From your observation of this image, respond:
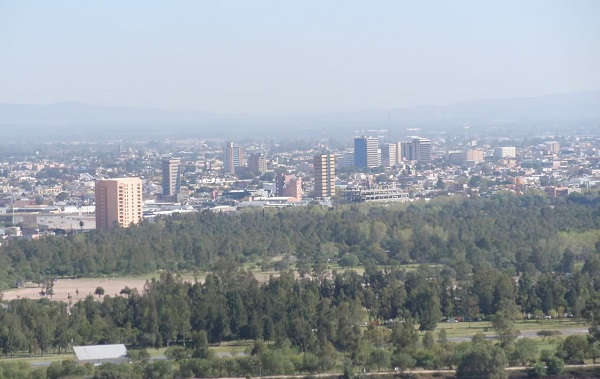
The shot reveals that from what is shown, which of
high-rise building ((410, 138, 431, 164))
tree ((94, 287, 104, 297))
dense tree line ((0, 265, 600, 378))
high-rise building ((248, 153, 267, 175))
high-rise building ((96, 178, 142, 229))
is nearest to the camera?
dense tree line ((0, 265, 600, 378))

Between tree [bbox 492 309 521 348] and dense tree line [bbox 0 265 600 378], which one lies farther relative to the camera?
tree [bbox 492 309 521 348]

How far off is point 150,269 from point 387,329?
50.2 ft

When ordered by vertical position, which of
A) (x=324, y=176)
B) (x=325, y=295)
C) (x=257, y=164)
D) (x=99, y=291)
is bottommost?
(x=257, y=164)

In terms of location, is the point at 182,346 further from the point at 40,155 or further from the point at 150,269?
the point at 40,155

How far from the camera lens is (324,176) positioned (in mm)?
71438

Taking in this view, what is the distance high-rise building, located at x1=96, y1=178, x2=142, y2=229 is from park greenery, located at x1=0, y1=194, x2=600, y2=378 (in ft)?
18.8

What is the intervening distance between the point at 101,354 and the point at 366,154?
235ft

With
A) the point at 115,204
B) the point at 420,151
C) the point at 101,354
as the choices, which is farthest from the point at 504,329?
the point at 420,151

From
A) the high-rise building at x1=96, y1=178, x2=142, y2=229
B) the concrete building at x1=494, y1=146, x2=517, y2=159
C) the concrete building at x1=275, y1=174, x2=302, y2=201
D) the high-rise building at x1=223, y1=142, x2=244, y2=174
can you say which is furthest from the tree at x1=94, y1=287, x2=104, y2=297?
the concrete building at x1=494, y1=146, x2=517, y2=159

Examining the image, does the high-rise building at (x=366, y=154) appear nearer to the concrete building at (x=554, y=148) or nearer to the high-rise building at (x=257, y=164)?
the high-rise building at (x=257, y=164)

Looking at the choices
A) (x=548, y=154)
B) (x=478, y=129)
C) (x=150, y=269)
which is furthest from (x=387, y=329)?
(x=478, y=129)

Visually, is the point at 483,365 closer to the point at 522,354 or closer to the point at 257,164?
the point at 522,354

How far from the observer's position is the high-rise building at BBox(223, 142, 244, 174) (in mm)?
93625

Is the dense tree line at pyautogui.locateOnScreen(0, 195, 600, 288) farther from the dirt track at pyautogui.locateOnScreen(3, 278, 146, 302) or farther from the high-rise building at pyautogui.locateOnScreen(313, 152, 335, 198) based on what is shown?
the high-rise building at pyautogui.locateOnScreen(313, 152, 335, 198)
